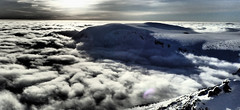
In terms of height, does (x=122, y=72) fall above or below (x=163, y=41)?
below

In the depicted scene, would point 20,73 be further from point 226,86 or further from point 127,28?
point 226,86

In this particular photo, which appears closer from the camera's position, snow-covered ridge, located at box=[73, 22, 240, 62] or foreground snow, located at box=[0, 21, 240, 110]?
foreground snow, located at box=[0, 21, 240, 110]

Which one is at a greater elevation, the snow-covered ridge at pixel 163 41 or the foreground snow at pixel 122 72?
the snow-covered ridge at pixel 163 41

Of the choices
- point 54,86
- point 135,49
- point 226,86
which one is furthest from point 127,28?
point 226,86

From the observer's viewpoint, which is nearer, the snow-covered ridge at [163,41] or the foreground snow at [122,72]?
the foreground snow at [122,72]

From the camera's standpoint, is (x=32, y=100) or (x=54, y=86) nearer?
(x=32, y=100)

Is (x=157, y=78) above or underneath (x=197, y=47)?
underneath

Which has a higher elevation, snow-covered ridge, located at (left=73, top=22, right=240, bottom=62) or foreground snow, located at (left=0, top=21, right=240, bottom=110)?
snow-covered ridge, located at (left=73, top=22, right=240, bottom=62)

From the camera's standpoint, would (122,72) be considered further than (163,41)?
No
